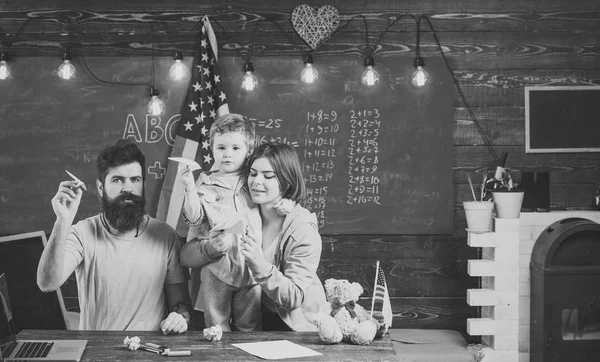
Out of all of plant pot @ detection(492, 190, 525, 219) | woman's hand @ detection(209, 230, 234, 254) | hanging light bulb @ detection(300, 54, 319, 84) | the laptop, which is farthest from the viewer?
hanging light bulb @ detection(300, 54, 319, 84)

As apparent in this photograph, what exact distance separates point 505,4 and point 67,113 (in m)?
2.92

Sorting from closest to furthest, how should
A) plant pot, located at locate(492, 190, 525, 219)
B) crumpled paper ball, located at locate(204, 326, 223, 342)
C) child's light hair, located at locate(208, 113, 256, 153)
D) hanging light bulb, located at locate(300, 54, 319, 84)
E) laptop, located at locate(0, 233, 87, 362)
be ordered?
1. laptop, located at locate(0, 233, 87, 362)
2. crumpled paper ball, located at locate(204, 326, 223, 342)
3. child's light hair, located at locate(208, 113, 256, 153)
4. plant pot, located at locate(492, 190, 525, 219)
5. hanging light bulb, located at locate(300, 54, 319, 84)

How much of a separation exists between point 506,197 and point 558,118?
29.2 inches

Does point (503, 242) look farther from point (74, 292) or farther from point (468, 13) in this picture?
point (74, 292)

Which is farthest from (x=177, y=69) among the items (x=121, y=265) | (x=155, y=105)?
(x=121, y=265)

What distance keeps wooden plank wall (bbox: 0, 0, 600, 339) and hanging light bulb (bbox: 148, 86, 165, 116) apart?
0.92 ft

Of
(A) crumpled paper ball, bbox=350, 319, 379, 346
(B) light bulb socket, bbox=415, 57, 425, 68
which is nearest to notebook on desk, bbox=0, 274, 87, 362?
(A) crumpled paper ball, bbox=350, 319, 379, 346

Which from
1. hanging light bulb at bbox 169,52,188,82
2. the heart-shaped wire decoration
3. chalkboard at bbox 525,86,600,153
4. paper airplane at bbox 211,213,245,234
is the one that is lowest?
paper airplane at bbox 211,213,245,234

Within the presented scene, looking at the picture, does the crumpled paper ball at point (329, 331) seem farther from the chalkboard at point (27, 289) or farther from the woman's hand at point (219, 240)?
the chalkboard at point (27, 289)

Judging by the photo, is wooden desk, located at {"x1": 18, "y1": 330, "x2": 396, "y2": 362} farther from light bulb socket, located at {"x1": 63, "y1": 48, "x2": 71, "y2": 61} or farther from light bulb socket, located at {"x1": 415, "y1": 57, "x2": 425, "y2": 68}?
light bulb socket, located at {"x1": 415, "y1": 57, "x2": 425, "y2": 68}

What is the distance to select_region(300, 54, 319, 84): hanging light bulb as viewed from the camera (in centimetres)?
437

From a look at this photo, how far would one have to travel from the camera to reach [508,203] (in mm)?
4262

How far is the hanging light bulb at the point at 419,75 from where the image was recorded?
4.40m

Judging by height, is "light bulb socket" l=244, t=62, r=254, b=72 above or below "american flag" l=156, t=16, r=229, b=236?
above
